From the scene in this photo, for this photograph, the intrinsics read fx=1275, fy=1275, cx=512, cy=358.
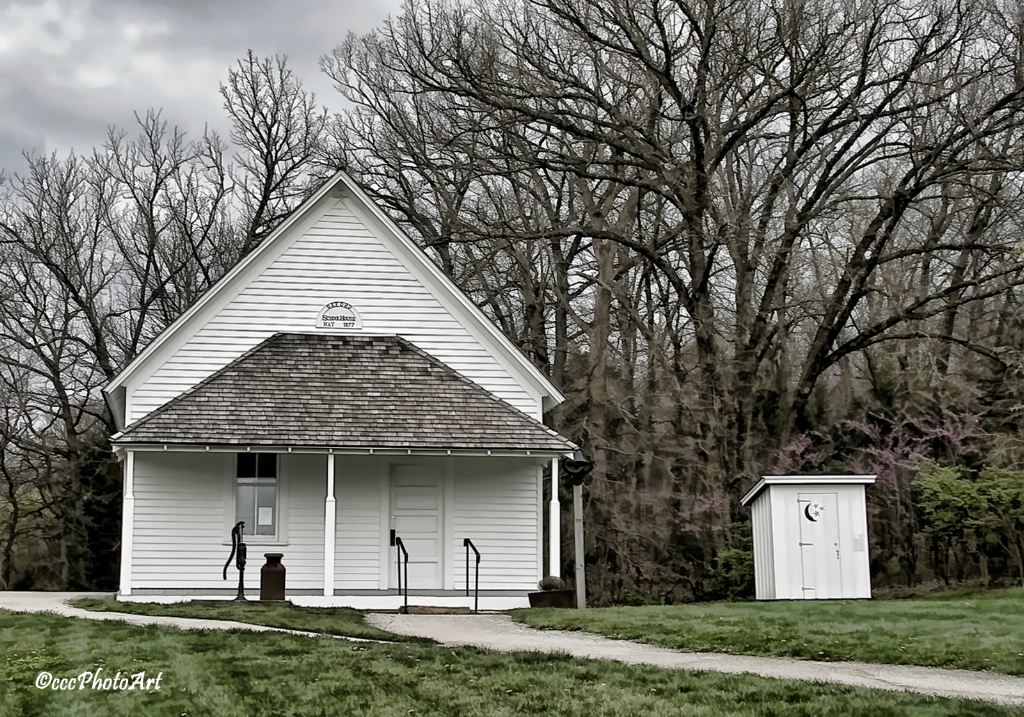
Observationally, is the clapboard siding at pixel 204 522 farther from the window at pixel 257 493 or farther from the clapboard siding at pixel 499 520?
the clapboard siding at pixel 499 520

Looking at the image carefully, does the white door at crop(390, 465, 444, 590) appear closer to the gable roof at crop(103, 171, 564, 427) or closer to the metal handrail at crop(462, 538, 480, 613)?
the metal handrail at crop(462, 538, 480, 613)

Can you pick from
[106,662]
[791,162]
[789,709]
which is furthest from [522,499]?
[789,709]

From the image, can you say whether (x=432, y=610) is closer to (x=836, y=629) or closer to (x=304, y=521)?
(x=304, y=521)

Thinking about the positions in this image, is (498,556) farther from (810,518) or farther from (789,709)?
(789,709)

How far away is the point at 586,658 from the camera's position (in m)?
12.3

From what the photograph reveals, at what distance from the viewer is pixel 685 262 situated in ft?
114

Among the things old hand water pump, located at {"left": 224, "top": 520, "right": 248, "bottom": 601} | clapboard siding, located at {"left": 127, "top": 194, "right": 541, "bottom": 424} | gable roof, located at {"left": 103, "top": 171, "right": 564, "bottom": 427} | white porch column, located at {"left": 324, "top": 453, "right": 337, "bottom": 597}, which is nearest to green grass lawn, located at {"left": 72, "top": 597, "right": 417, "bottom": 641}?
old hand water pump, located at {"left": 224, "top": 520, "right": 248, "bottom": 601}

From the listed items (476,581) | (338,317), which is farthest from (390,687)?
(338,317)

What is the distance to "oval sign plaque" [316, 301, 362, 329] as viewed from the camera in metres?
24.5

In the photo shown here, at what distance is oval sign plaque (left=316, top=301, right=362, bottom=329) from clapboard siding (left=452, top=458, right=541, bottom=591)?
11.1ft

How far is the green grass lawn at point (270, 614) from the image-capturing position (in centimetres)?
1569

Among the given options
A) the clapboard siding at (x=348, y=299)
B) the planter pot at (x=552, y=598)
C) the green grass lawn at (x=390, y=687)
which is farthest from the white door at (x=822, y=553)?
the green grass lawn at (x=390, y=687)

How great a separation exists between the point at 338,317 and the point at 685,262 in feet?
43.1

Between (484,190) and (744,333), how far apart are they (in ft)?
36.3
